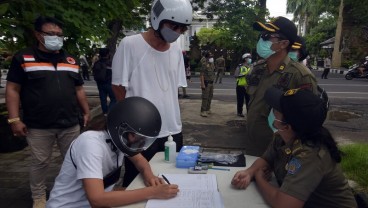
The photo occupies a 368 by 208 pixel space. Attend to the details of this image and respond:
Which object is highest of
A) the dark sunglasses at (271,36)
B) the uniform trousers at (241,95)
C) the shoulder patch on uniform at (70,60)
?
the dark sunglasses at (271,36)

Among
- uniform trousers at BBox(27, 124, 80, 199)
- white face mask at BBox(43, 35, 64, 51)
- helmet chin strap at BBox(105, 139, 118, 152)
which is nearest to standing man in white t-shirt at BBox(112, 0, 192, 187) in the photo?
helmet chin strap at BBox(105, 139, 118, 152)

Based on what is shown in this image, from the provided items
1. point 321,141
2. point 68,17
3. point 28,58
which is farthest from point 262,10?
point 321,141

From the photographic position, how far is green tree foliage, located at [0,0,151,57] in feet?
10.8

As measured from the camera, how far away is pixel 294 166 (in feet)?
5.64

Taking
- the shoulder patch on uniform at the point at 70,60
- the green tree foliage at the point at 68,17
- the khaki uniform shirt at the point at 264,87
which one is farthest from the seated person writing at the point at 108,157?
the green tree foliage at the point at 68,17

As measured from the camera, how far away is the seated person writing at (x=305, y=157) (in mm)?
1665

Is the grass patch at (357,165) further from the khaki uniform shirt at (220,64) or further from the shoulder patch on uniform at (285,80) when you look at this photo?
the khaki uniform shirt at (220,64)

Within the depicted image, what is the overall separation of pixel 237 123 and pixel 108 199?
6638mm

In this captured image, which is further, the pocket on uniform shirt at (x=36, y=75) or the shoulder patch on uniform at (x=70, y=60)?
the shoulder patch on uniform at (x=70, y=60)

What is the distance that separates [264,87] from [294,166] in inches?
48.1

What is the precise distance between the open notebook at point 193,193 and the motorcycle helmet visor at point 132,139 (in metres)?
0.29

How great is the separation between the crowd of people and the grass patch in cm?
145

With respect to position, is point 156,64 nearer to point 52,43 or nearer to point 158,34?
point 158,34

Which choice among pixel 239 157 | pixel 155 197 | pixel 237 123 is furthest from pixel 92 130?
pixel 237 123
